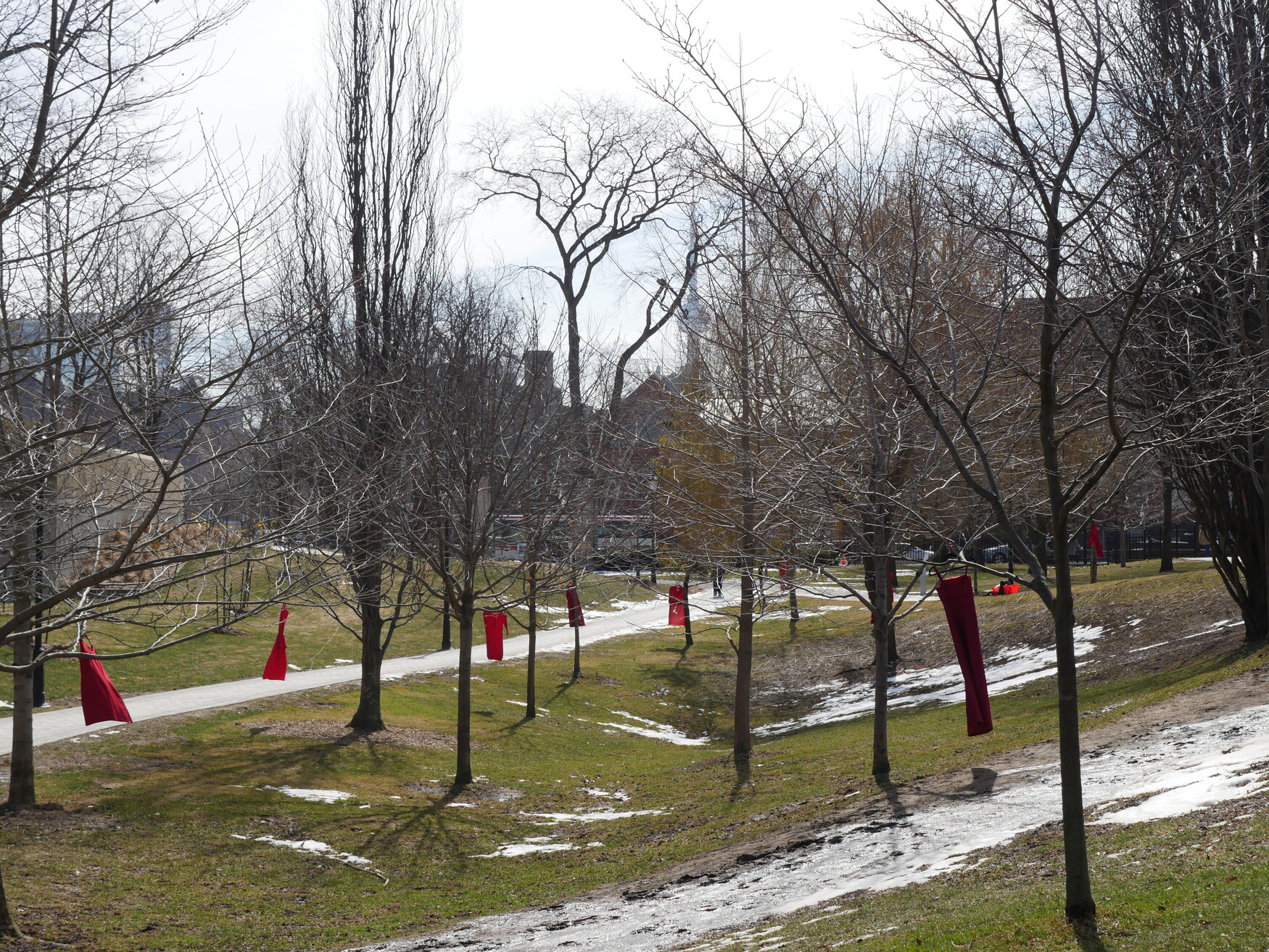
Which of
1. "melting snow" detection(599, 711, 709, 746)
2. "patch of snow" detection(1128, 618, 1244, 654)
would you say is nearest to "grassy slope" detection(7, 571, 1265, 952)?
"melting snow" detection(599, 711, 709, 746)

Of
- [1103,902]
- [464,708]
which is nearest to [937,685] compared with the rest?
[464,708]

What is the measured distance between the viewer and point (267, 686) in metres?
20.5

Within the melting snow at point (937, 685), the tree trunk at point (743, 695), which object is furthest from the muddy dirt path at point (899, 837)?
the melting snow at point (937, 685)

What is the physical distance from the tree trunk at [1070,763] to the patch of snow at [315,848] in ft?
25.7

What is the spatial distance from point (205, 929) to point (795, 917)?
5.10 meters

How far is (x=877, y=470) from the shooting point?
33.1ft

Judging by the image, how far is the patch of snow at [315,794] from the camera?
514 inches

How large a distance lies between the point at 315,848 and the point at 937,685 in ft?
45.4

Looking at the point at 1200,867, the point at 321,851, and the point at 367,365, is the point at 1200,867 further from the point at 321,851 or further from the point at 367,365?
the point at 367,365

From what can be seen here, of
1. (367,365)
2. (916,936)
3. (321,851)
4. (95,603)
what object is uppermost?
(367,365)

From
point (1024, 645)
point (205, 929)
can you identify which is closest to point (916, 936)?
point (205, 929)

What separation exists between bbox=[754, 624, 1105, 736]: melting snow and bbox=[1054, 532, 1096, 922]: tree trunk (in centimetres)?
1324

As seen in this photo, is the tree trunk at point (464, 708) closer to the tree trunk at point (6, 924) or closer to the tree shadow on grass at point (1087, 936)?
the tree trunk at point (6, 924)

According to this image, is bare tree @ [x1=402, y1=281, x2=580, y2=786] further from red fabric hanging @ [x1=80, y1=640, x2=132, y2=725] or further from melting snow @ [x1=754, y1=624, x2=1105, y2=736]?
melting snow @ [x1=754, y1=624, x2=1105, y2=736]
